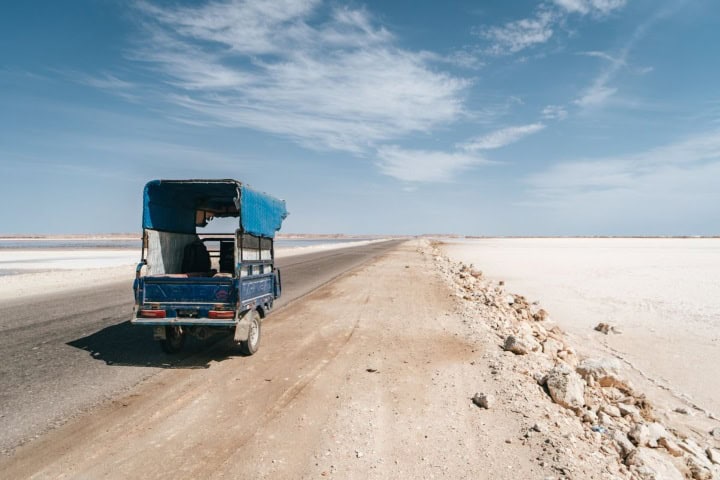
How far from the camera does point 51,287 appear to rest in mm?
20250

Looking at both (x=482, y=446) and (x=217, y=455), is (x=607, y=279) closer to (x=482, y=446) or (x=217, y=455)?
(x=482, y=446)

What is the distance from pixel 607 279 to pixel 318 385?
89.2 ft

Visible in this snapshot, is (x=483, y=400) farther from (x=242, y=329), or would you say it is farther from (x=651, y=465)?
(x=242, y=329)

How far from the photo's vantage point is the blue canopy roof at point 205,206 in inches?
369

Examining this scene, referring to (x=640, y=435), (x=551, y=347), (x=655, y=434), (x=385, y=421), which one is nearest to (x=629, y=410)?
(x=655, y=434)

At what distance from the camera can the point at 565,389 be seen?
23.4 ft

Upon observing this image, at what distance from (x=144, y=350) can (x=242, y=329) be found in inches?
106

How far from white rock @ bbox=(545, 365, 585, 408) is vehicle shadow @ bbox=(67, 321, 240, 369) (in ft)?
21.1

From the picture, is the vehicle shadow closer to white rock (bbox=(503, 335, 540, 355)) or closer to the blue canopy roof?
the blue canopy roof

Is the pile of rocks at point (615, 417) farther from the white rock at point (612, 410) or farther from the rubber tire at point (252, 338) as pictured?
the rubber tire at point (252, 338)

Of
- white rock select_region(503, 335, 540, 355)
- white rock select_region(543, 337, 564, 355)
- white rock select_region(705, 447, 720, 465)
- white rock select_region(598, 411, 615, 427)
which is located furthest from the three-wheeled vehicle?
white rock select_region(705, 447, 720, 465)

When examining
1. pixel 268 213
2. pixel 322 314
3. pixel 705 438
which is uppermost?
pixel 268 213

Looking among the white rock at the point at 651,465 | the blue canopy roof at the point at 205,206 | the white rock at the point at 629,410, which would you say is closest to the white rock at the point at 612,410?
the white rock at the point at 629,410

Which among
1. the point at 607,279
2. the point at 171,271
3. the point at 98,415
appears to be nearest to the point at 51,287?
the point at 171,271
